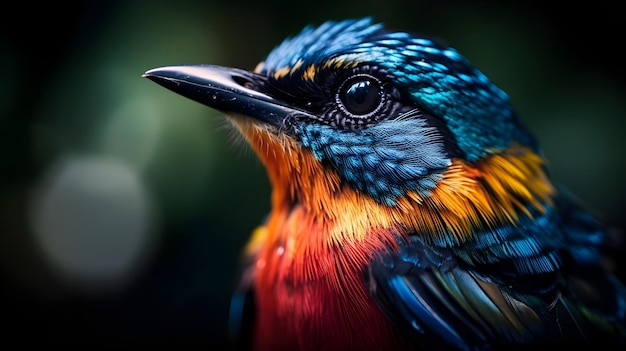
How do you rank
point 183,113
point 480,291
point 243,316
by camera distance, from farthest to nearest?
point 183,113 → point 243,316 → point 480,291

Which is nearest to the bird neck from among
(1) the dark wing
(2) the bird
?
(2) the bird

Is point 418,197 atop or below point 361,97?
below

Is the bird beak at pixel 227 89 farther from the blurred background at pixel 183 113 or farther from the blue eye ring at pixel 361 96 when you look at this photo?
the blurred background at pixel 183 113

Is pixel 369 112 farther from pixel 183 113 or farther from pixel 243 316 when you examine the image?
pixel 183 113

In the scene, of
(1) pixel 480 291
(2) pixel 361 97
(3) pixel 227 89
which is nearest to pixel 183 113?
(3) pixel 227 89

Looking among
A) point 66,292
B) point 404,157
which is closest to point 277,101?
point 404,157

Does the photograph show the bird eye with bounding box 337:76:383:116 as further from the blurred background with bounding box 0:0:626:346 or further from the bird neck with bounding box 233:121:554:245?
the blurred background with bounding box 0:0:626:346

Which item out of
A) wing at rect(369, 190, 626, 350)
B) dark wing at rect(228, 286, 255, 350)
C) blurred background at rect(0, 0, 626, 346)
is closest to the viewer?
wing at rect(369, 190, 626, 350)

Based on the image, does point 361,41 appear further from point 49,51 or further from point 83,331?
point 83,331
